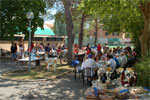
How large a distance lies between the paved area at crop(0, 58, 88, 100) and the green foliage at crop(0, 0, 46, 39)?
30.1 ft

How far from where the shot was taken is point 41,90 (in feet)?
23.0

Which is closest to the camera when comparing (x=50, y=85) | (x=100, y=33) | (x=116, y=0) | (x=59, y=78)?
(x=50, y=85)

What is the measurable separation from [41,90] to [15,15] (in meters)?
12.2

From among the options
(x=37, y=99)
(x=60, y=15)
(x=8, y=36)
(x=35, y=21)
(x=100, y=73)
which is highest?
(x=60, y=15)

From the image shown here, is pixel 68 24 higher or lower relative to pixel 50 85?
higher

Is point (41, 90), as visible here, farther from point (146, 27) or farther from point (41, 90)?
point (146, 27)

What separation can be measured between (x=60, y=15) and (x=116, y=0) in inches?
806

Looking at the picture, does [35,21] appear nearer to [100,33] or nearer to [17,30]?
[17,30]

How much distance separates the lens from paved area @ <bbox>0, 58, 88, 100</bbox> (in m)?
6.15

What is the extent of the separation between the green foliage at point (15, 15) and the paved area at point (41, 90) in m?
9.16

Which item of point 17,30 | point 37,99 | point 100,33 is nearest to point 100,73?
point 37,99

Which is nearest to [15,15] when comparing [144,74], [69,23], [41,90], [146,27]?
[69,23]

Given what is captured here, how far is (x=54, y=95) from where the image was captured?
6383 millimetres

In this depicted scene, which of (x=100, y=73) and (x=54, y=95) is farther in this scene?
(x=100, y=73)
